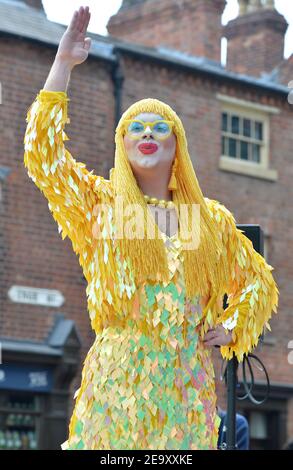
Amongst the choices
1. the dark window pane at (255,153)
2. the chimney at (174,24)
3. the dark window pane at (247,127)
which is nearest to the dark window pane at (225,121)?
the dark window pane at (247,127)

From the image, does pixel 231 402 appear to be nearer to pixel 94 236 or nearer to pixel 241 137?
pixel 94 236

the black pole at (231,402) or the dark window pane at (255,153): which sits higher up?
the dark window pane at (255,153)

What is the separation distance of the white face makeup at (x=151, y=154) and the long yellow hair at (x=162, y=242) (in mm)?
22

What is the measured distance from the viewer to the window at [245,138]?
66.3ft

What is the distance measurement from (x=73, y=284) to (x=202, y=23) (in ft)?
24.8

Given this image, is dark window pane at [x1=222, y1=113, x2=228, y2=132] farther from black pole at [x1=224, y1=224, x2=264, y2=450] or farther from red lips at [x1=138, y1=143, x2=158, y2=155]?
red lips at [x1=138, y1=143, x2=158, y2=155]

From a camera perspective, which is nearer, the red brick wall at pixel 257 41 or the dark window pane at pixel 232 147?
the dark window pane at pixel 232 147

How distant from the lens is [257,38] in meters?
25.5

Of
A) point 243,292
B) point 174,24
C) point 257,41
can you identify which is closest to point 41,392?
point 174,24

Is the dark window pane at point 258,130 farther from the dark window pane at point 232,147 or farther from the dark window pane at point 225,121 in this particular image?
the dark window pane at point 225,121

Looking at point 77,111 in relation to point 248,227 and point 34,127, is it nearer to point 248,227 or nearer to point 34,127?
point 248,227

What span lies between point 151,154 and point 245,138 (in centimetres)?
1561

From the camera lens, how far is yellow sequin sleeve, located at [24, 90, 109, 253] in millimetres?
4797

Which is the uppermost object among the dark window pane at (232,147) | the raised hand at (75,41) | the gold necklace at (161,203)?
the dark window pane at (232,147)
